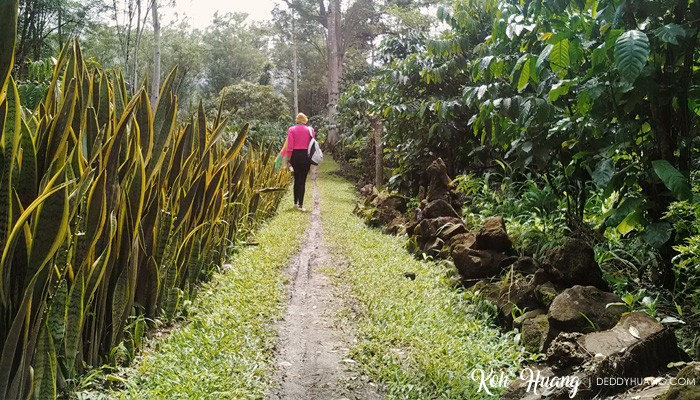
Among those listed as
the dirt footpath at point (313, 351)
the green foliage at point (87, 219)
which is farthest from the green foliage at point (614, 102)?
the green foliage at point (87, 219)

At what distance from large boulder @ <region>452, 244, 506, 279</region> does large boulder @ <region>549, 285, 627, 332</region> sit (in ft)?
3.38

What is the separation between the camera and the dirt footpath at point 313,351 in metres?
2.27

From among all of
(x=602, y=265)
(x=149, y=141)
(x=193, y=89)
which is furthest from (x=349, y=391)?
(x=193, y=89)

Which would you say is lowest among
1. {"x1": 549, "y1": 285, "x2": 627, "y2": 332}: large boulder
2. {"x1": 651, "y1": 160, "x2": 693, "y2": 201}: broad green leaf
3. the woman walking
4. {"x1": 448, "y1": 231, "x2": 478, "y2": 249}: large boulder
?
{"x1": 549, "y1": 285, "x2": 627, "y2": 332}: large boulder

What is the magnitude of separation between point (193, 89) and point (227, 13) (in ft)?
20.5

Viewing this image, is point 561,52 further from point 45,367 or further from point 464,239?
point 45,367

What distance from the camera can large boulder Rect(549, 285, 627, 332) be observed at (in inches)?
91.7

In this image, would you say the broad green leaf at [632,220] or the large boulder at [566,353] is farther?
the broad green leaf at [632,220]

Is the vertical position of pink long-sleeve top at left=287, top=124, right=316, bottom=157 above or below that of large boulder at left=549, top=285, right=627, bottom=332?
above

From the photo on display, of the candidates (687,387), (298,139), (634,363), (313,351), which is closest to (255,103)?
(298,139)

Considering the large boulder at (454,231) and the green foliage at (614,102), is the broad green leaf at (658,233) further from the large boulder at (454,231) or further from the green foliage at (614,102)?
the large boulder at (454,231)

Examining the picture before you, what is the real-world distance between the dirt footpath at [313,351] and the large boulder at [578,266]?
4.19ft

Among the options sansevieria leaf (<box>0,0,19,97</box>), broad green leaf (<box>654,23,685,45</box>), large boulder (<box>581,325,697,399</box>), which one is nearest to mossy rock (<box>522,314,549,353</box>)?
large boulder (<box>581,325,697,399</box>)

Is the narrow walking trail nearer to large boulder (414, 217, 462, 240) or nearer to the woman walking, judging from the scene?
large boulder (414, 217, 462, 240)
